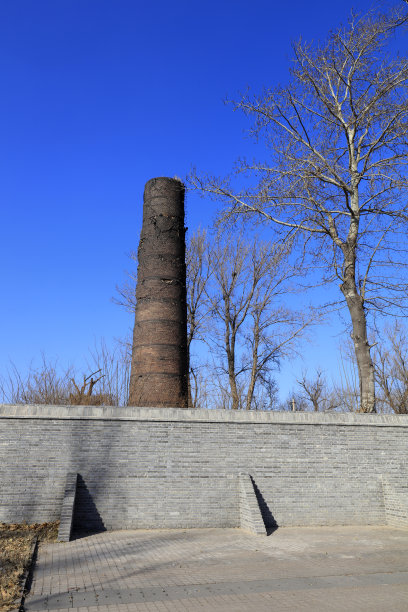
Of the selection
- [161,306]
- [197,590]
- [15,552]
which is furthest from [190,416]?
[197,590]

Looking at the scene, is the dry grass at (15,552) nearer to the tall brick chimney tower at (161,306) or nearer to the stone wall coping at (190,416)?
the stone wall coping at (190,416)

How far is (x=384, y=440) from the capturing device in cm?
1134

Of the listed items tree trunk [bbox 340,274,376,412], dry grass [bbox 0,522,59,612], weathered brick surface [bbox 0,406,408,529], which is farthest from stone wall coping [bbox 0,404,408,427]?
dry grass [bbox 0,522,59,612]

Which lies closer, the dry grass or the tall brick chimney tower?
the dry grass

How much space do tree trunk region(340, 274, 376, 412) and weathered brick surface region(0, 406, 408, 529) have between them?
1.24 meters

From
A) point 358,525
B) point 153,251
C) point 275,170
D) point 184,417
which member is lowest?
point 358,525

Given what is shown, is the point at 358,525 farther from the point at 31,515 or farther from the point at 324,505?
the point at 31,515

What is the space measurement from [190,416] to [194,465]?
1.04 metres

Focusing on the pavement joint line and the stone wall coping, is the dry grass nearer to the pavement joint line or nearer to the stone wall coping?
the pavement joint line

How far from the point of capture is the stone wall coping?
9.90 metres

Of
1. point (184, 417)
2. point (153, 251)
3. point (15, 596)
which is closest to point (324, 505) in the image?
point (184, 417)

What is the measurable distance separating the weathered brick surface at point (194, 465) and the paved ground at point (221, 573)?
0.79 meters

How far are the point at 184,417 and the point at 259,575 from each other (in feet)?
15.0

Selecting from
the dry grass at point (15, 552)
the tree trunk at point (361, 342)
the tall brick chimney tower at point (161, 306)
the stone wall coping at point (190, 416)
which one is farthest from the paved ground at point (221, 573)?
the tall brick chimney tower at point (161, 306)
